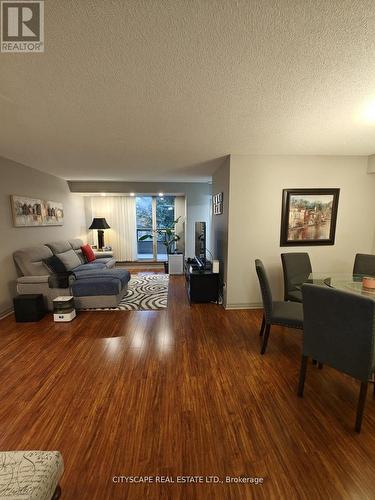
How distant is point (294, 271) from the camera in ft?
10.0

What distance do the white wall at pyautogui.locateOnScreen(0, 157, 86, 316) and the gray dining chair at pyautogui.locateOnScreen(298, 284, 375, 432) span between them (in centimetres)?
431

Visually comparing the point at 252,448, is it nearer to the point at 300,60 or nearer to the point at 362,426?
the point at 362,426

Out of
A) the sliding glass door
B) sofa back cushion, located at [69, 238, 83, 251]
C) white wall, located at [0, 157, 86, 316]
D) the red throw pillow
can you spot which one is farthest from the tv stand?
the sliding glass door

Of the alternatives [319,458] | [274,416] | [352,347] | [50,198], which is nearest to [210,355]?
[274,416]

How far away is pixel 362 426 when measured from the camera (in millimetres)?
1563

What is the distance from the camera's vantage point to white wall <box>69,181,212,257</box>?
568cm

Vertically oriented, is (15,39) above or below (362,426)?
above

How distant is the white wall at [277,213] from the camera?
10.9 ft

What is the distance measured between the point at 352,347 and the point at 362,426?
0.62m

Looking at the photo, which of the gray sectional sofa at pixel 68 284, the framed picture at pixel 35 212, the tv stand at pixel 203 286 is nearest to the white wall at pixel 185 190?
the framed picture at pixel 35 212

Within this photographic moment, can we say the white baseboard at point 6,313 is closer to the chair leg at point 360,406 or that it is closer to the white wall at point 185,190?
the white wall at point 185,190

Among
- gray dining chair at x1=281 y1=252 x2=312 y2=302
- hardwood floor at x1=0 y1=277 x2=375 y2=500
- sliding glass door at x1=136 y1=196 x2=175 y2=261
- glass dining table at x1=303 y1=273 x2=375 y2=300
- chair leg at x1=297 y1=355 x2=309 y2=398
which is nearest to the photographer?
hardwood floor at x1=0 y1=277 x2=375 y2=500

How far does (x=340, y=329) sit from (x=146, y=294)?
3.40 meters

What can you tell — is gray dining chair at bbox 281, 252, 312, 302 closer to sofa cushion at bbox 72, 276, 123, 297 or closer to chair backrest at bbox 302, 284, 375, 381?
chair backrest at bbox 302, 284, 375, 381
